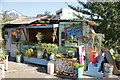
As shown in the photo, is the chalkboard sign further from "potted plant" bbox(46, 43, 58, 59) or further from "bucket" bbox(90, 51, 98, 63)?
"bucket" bbox(90, 51, 98, 63)

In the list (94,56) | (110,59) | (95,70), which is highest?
(94,56)

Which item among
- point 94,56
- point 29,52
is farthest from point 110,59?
point 29,52

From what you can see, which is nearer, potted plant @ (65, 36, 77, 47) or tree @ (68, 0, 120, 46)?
potted plant @ (65, 36, 77, 47)

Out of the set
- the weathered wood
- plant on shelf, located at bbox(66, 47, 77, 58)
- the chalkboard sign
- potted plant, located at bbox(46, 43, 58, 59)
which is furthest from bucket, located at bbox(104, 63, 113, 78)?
potted plant, located at bbox(46, 43, 58, 59)

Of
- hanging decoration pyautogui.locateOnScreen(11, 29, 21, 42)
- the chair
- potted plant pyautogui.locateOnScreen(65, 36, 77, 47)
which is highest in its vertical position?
hanging decoration pyautogui.locateOnScreen(11, 29, 21, 42)

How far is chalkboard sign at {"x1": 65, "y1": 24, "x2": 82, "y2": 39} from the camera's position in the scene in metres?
7.63

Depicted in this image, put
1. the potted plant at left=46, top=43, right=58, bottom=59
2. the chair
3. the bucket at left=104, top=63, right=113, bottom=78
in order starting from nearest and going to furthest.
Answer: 1. the bucket at left=104, top=63, right=113, bottom=78
2. the chair
3. the potted plant at left=46, top=43, right=58, bottom=59

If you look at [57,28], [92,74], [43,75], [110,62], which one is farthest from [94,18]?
[43,75]

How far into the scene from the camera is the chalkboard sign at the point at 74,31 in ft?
25.0

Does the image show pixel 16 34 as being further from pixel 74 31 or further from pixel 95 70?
pixel 95 70

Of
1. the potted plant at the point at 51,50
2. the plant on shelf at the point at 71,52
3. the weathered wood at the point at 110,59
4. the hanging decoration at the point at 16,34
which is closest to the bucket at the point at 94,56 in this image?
the weathered wood at the point at 110,59

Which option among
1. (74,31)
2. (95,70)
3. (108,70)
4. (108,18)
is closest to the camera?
(108,70)

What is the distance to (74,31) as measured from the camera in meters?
7.76

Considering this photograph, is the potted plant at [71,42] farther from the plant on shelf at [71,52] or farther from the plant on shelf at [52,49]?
the plant on shelf at [52,49]
